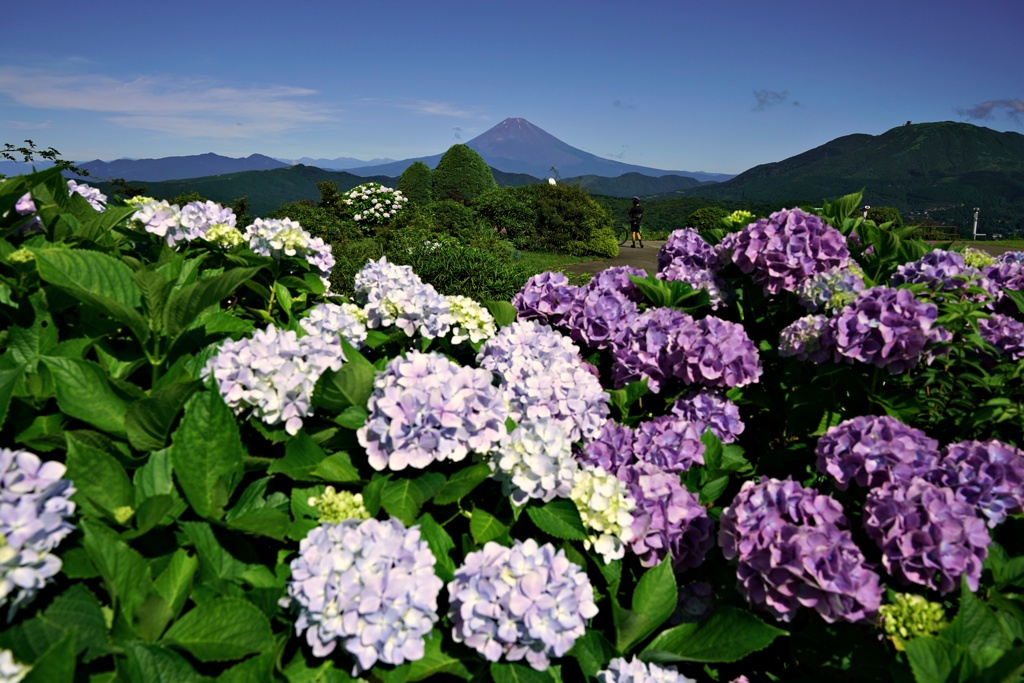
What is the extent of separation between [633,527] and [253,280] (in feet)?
5.58

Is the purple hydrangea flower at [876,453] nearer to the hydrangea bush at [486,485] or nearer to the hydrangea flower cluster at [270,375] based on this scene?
the hydrangea bush at [486,485]

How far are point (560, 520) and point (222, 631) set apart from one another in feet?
2.56

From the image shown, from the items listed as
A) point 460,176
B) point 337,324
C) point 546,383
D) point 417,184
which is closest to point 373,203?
point 417,184

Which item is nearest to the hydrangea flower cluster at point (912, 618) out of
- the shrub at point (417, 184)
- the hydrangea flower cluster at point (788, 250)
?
the hydrangea flower cluster at point (788, 250)

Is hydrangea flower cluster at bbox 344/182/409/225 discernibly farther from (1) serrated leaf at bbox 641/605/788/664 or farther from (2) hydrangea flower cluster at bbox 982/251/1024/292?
(1) serrated leaf at bbox 641/605/788/664

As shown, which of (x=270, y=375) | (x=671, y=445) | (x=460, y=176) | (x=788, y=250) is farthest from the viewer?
(x=460, y=176)

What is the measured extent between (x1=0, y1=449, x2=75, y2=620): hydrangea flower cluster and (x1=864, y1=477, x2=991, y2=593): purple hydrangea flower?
1.68 m

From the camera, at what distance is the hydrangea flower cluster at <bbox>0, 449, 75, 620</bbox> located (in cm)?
95

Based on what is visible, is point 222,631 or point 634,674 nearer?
point 222,631

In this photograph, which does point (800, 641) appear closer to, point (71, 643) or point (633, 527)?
point (633, 527)

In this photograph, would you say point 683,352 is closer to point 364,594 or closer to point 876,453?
point 876,453

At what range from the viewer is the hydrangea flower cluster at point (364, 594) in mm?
1123

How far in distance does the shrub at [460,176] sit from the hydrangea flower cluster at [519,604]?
23.5 meters

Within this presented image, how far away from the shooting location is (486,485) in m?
1.76
